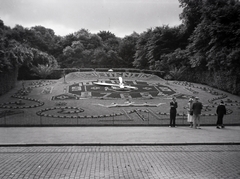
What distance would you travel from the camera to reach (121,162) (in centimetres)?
922

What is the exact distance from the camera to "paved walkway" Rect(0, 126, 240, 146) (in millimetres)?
11766

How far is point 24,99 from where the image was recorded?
25.8m

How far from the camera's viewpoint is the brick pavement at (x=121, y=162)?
26.2 ft

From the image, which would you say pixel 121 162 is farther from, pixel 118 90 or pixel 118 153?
pixel 118 90

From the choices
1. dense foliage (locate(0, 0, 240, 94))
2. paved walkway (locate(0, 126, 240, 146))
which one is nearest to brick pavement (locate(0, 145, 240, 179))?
paved walkway (locate(0, 126, 240, 146))

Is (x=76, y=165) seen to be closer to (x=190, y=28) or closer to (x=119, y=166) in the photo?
(x=119, y=166)

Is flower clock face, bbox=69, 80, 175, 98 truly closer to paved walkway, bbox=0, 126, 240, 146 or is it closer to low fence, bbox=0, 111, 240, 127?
low fence, bbox=0, 111, 240, 127

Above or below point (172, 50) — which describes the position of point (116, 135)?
below

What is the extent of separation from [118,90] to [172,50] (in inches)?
868

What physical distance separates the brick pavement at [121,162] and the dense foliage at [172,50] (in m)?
16.8

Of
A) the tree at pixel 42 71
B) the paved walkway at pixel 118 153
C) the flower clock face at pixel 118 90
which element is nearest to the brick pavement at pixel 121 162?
the paved walkway at pixel 118 153

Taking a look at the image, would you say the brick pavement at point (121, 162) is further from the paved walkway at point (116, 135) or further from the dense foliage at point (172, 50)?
the dense foliage at point (172, 50)

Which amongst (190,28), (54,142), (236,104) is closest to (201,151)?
(54,142)

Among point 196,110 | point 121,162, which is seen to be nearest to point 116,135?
point 121,162
